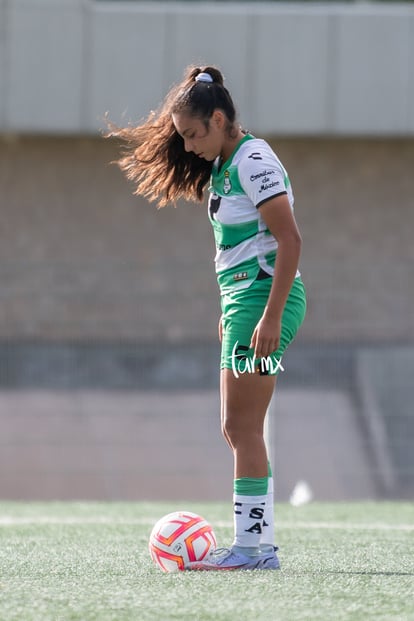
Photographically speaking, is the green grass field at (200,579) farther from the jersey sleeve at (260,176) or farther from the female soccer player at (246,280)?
the jersey sleeve at (260,176)

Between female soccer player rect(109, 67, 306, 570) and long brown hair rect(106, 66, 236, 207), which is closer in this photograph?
female soccer player rect(109, 67, 306, 570)

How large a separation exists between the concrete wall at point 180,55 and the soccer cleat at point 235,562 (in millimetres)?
12072

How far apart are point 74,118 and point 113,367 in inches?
192

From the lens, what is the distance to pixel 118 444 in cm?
1280

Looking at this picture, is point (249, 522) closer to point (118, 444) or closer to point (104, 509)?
point (104, 509)

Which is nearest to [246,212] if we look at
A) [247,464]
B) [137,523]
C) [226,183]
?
[226,183]

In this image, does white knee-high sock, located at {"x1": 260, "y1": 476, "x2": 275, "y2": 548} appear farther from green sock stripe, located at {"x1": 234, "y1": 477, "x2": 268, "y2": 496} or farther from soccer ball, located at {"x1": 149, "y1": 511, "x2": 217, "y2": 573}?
soccer ball, located at {"x1": 149, "y1": 511, "x2": 217, "y2": 573}

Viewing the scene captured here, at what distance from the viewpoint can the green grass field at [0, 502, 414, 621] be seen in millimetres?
3623

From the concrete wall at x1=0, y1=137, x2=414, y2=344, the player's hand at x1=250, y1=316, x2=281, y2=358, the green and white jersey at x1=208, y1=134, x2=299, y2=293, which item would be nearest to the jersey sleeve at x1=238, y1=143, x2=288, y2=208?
the green and white jersey at x1=208, y1=134, x2=299, y2=293

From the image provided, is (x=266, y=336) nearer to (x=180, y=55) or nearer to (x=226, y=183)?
(x=226, y=183)

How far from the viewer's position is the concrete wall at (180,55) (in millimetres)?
16500

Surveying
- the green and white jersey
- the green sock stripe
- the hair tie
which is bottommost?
the green sock stripe

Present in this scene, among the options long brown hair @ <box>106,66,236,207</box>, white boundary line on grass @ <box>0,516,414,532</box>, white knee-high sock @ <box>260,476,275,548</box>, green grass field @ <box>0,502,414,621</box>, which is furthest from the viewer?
white boundary line on grass @ <box>0,516,414,532</box>

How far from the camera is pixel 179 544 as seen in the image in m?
4.85
